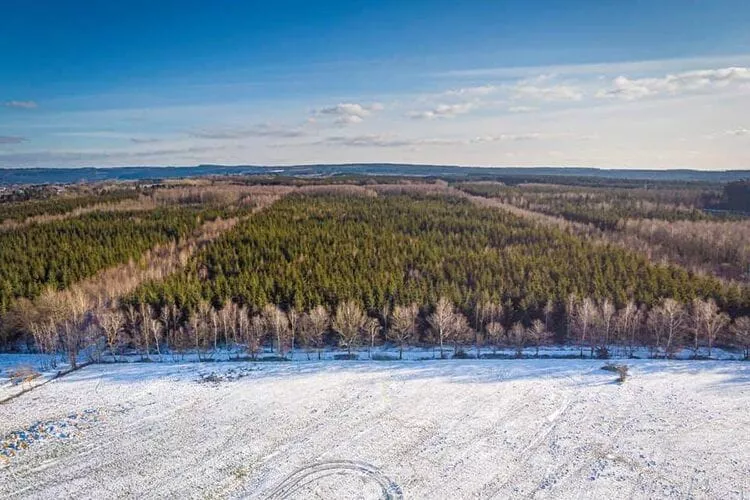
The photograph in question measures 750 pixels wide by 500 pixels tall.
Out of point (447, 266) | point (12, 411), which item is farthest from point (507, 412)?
point (12, 411)

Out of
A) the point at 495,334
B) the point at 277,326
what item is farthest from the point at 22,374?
the point at 495,334

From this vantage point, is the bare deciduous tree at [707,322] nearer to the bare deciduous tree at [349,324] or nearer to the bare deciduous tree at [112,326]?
the bare deciduous tree at [349,324]

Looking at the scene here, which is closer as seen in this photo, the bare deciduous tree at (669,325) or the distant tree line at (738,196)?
the bare deciduous tree at (669,325)

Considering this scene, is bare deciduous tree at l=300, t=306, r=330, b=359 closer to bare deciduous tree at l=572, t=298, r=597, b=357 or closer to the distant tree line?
bare deciduous tree at l=572, t=298, r=597, b=357

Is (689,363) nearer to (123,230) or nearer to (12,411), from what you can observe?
(12,411)

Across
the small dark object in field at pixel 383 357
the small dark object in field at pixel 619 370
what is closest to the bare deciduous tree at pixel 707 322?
the small dark object in field at pixel 619 370
